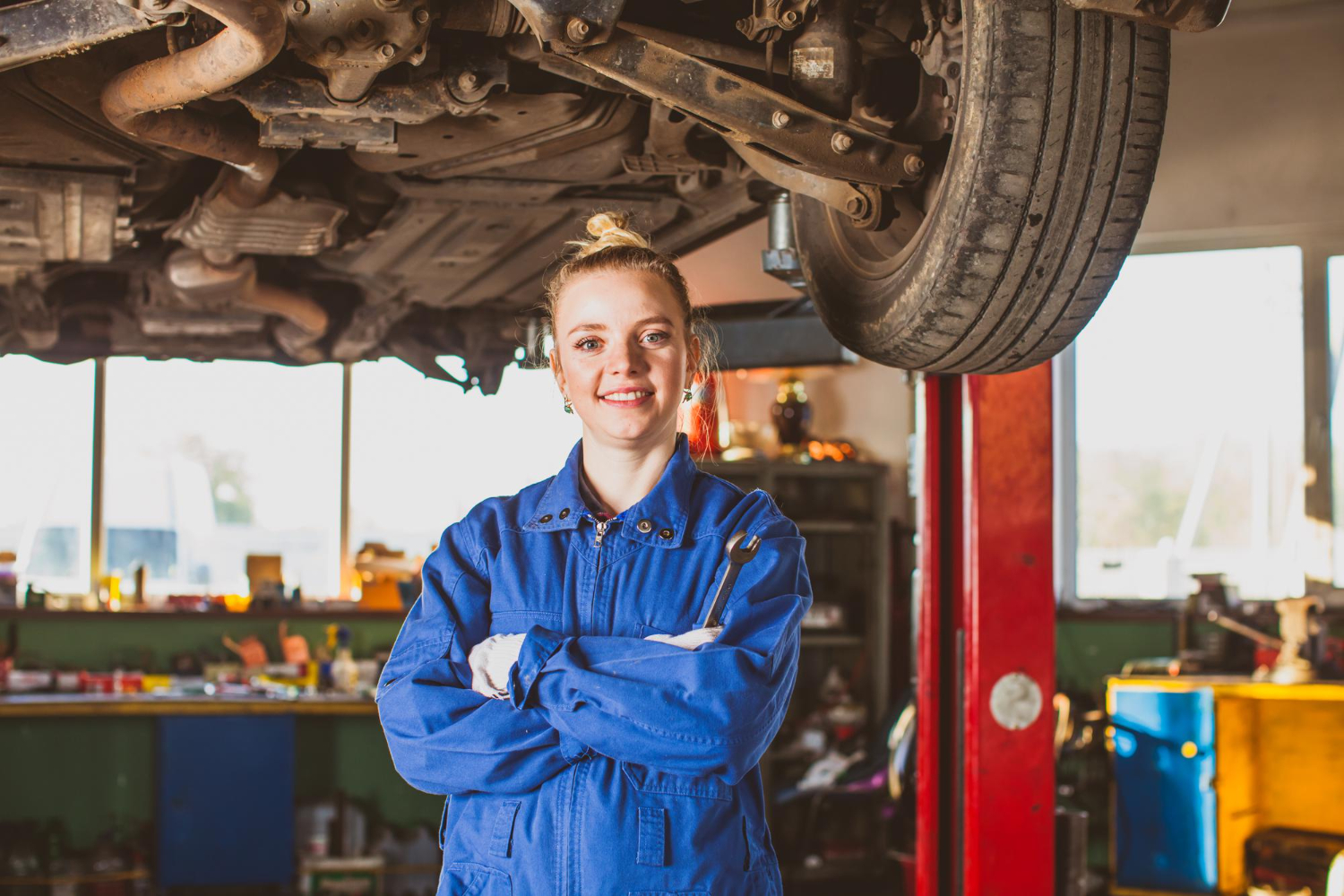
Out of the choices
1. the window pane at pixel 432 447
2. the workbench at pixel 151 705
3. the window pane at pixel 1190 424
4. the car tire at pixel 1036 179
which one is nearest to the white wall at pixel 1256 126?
the window pane at pixel 1190 424

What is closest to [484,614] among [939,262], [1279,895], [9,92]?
[939,262]

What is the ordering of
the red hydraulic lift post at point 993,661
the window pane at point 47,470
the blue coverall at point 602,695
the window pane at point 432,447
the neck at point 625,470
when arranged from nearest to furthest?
the blue coverall at point 602,695 → the neck at point 625,470 → the red hydraulic lift post at point 993,661 → the window pane at point 47,470 → the window pane at point 432,447

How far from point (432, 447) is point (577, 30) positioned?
514 centimetres

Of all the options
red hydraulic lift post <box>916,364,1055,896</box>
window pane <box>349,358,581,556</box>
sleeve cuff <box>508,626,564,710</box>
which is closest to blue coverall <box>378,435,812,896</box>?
sleeve cuff <box>508,626,564,710</box>

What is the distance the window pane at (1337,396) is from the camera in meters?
5.60

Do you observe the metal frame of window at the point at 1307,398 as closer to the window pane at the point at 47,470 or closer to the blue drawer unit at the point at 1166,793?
the blue drawer unit at the point at 1166,793

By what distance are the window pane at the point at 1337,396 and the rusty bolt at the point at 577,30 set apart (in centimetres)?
516

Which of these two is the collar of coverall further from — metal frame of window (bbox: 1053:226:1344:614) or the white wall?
the white wall

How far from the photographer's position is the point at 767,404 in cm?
689

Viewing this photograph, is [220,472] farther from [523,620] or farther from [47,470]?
[523,620]

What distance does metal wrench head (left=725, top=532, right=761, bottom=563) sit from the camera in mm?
1414

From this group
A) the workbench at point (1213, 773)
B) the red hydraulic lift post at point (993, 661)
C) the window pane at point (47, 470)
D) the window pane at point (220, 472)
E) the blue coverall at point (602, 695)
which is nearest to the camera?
the blue coverall at point (602, 695)

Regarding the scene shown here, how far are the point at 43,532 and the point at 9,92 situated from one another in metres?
4.70

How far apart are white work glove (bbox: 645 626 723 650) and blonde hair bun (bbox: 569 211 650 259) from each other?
50cm
